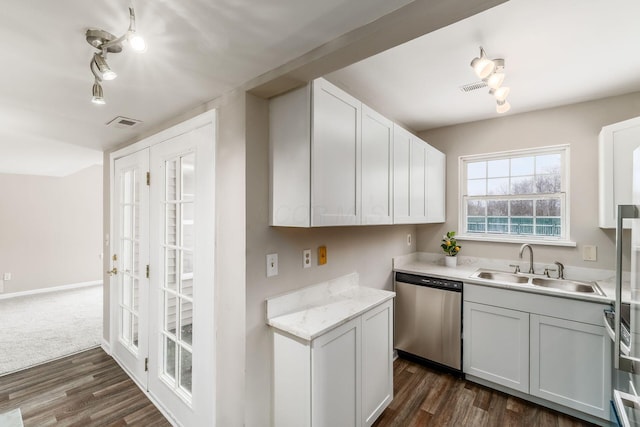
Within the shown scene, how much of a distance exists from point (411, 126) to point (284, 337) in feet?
8.95

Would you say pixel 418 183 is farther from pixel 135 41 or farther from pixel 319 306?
pixel 135 41

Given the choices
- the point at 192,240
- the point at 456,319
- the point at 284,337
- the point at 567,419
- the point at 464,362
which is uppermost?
the point at 192,240

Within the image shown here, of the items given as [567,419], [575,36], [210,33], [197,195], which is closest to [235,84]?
[210,33]

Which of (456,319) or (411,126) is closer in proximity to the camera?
(456,319)

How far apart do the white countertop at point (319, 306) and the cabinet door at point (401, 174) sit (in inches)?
26.5

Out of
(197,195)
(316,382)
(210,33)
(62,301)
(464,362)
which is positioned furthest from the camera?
(62,301)

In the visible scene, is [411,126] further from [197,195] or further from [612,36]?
[197,195]

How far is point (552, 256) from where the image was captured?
277 centimetres

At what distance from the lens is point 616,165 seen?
2238 millimetres

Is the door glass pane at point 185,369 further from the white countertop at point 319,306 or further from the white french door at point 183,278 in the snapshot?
the white countertop at point 319,306

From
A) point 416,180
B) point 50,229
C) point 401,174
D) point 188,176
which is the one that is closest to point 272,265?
point 188,176

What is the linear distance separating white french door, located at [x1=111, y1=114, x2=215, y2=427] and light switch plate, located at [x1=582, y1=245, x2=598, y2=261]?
3.20 meters

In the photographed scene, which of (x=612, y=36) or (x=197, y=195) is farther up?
(x=612, y=36)

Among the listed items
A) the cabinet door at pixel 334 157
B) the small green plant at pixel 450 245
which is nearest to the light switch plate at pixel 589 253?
the small green plant at pixel 450 245
